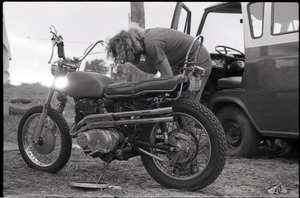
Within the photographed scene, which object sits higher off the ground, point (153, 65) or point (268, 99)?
point (153, 65)

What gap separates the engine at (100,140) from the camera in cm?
296

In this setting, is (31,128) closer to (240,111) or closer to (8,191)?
(8,191)

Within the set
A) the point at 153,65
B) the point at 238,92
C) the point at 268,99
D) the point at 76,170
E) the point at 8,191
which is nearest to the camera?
the point at 268,99

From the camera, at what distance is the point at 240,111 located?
4.19 metres

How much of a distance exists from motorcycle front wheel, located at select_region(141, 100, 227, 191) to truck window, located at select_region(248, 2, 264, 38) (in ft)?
4.08

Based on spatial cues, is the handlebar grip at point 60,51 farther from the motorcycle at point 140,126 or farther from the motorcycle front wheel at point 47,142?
the motorcycle front wheel at point 47,142

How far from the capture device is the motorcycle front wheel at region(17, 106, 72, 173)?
3.32 metres

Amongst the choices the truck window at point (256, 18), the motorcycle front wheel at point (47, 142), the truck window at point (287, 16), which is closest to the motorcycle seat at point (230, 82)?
the truck window at point (256, 18)

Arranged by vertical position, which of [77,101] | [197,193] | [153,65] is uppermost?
[153,65]

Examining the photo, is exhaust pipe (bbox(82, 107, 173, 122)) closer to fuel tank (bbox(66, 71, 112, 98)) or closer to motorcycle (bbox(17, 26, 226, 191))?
motorcycle (bbox(17, 26, 226, 191))

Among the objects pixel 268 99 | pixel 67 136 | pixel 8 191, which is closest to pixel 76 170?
pixel 67 136

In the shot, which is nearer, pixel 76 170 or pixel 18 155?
pixel 76 170

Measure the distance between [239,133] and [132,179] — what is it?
56.8 inches

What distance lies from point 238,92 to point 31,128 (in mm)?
1930
